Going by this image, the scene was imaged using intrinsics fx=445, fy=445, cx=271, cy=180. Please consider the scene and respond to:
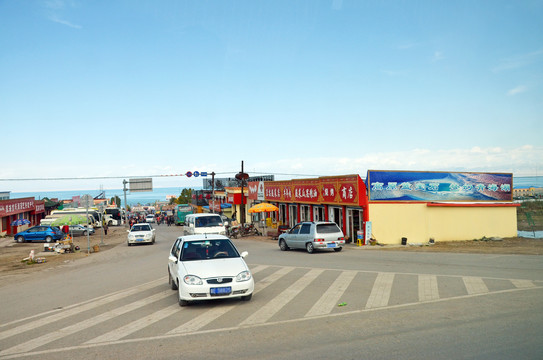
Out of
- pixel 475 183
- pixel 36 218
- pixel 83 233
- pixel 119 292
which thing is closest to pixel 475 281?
pixel 119 292

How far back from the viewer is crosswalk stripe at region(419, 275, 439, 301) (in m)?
10.5

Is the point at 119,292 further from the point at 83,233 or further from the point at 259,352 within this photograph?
the point at 83,233

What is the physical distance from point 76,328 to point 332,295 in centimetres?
581

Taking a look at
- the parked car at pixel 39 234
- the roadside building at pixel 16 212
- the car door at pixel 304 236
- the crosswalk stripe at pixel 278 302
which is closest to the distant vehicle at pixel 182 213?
the roadside building at pixel 16 212

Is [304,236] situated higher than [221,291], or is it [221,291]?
[221,291]

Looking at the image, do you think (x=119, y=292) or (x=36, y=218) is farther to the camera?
(x=36, y=218)

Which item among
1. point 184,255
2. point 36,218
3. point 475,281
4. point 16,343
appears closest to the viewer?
point 16,343

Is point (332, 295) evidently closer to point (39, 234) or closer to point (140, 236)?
point (140, 236)

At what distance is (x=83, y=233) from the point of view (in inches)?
1914

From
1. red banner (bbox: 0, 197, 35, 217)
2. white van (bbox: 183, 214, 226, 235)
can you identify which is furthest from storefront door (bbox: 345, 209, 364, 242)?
red banner (bbox: 0, 197, 35, 217)

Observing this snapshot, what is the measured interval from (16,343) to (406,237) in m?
24.0

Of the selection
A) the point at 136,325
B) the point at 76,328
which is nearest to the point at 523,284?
the point at 136,325

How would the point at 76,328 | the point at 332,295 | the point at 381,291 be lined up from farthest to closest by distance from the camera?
the point at 381,291, the point at 332,295, the point at 76,328

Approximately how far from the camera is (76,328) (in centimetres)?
881
